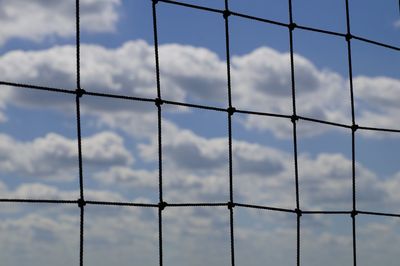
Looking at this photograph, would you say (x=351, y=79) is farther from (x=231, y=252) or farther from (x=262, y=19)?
(x=231, y=252)

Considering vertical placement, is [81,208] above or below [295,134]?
below

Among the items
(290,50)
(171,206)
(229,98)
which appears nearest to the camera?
(171,206)

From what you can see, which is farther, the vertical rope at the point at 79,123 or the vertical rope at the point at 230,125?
the vertical rope at the point at 230,125

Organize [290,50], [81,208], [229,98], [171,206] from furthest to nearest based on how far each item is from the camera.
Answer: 1. [290,50]
2. [229,98]
3. [171,206]
4. [81,208]

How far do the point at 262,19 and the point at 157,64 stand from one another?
72 cm

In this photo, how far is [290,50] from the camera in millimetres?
4770

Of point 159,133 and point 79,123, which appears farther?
point 159,133

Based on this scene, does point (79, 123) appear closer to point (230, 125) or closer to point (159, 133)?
point (159, 133)

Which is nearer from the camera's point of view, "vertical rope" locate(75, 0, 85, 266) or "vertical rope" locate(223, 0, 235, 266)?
"vertical rope" locate(75, 0, 85, 266)

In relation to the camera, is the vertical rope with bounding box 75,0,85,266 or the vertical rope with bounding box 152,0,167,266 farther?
the vertical rope with bounding box 152,0,167,266

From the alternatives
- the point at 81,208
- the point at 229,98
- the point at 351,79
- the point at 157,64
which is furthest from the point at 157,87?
the point at 351,79

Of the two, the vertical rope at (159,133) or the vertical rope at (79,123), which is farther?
the vertical rope at (159,133)

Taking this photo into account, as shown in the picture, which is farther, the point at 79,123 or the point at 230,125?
the point at 230,125

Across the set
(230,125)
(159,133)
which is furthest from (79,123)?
(230,125)
